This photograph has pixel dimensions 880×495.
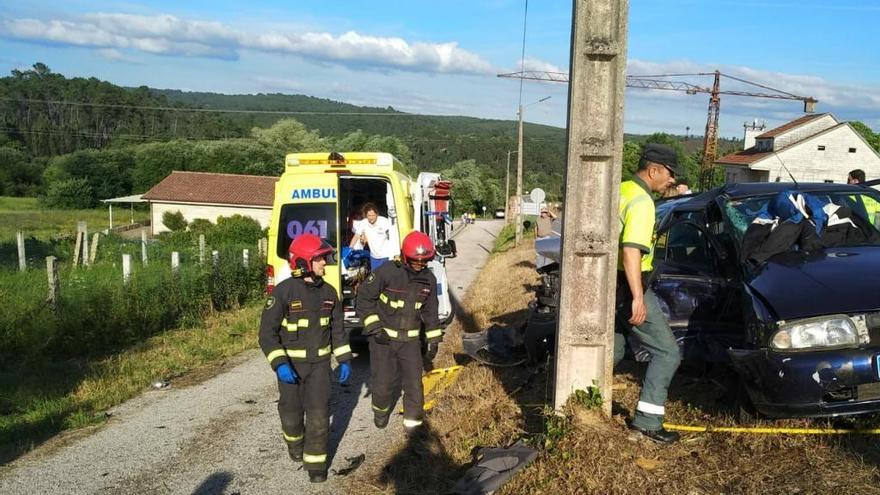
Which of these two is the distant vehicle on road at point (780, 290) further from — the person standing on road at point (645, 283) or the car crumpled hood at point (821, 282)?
the person standing on road at point (645, 283)

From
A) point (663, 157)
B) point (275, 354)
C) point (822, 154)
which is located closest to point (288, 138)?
point (822, 154)

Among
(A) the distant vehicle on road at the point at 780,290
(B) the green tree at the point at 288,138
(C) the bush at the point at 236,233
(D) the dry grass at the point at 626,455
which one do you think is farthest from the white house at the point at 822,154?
(B) the green tree at the point at 288,138

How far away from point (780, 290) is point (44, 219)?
2531 inches

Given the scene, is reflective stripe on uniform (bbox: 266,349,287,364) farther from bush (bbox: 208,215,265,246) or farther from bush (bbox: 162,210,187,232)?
bush (bbox: 162,210,187,232)

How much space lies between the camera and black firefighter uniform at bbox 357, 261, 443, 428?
6.02 meters

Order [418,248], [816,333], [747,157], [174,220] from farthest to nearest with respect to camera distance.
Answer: [174,220]
[747,157]
[418,248]
[816,333]

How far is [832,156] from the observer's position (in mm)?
50438

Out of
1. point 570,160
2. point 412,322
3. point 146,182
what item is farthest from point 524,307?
point 146,182

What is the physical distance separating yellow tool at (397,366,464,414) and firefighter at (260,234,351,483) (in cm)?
149

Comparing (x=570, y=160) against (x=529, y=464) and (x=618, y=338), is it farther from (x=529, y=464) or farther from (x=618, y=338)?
(x=529, y=464)

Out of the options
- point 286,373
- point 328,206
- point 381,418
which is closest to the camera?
point 286,373

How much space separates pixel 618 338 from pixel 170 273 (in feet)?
33.8

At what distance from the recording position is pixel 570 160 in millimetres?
4488

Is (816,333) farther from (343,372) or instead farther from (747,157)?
(747,157)
